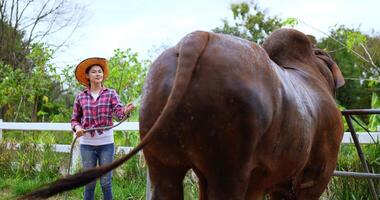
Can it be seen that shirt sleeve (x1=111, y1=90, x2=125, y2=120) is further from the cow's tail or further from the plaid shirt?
the cow's tail

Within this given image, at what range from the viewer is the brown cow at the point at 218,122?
96.3 inches

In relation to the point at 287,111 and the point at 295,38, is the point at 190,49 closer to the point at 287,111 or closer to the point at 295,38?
the point at 287,111

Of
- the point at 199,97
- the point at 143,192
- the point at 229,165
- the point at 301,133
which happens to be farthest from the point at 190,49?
the point at 143,192

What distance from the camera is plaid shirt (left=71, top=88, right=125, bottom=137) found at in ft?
17.3

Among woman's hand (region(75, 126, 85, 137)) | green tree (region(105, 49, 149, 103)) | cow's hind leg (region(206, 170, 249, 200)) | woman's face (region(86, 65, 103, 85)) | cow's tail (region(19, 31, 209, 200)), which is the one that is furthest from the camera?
green tree (region(105, 49, 149, 103))

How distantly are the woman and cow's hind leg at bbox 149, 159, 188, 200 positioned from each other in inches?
98.0

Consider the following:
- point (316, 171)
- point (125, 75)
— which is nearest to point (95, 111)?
point (316, 171)

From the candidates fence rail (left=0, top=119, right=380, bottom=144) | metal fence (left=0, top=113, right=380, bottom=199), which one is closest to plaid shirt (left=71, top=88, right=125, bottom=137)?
metal fence (left=0, top=113, right=380, bottom=199)

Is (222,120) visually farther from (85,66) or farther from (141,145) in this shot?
(85,66)

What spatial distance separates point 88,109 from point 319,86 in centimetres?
242

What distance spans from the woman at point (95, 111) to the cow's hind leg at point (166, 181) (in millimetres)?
2490

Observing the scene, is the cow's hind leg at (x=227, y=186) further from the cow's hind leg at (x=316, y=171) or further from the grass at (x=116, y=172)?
the grass at (x=116, y=172)

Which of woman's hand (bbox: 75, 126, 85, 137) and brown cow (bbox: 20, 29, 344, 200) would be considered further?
woman's hand (bbox: 75, 126, 85, 137)

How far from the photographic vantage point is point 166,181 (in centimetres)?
275
